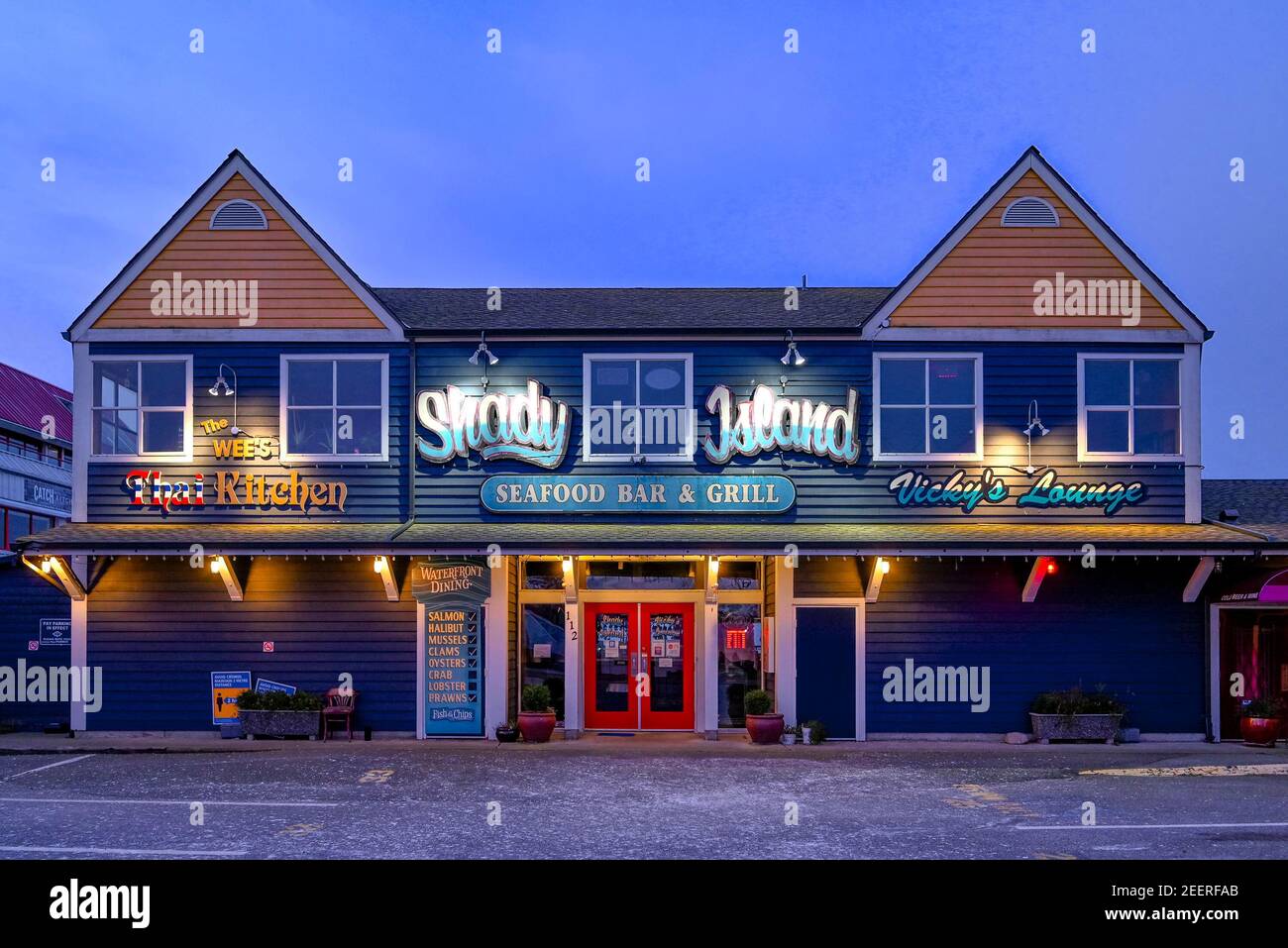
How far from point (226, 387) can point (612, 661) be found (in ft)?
27.3

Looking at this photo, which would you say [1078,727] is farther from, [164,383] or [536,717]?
[164,383]

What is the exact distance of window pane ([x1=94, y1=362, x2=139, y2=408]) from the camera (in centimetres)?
1841

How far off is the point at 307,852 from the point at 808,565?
10.5 m

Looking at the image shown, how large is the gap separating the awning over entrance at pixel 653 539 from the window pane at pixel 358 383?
2.22 meters

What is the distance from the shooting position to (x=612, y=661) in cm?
1875

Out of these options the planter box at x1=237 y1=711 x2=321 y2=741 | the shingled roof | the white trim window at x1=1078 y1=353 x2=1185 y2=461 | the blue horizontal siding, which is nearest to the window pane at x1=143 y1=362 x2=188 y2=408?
the shingled roof

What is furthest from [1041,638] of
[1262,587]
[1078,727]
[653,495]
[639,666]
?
[653,495]

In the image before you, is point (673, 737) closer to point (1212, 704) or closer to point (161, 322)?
point (1212, 704)

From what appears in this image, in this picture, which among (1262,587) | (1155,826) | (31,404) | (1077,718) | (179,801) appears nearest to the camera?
(1155,826)

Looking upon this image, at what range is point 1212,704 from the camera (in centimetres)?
1773

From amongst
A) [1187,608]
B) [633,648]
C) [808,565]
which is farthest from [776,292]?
[1187,608]

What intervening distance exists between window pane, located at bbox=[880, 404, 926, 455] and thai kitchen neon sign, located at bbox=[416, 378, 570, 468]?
5612mm

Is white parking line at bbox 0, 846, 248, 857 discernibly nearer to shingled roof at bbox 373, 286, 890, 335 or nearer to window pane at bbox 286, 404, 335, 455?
window pane at bbox 286, 404, 335, 455

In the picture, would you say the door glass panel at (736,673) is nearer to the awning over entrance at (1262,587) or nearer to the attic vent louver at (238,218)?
the awning over entrance at (1262,587)
